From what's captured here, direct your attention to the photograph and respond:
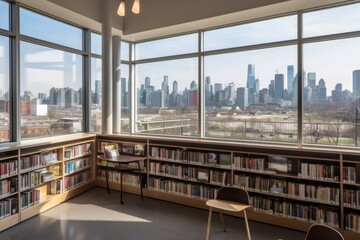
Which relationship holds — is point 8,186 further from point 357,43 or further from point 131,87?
point 357,43

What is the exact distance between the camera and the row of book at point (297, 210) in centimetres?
333

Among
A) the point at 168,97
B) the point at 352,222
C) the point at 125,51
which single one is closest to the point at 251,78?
the point at 168,97

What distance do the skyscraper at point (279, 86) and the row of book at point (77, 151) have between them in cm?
390

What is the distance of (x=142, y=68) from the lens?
602cm

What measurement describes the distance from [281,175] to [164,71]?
3.37 meters

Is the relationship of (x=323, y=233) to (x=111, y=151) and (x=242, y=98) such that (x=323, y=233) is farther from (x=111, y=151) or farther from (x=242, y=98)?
(x=111, y=151)

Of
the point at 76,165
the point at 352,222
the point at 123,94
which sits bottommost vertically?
the point at 352,222

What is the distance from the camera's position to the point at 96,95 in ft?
19.0

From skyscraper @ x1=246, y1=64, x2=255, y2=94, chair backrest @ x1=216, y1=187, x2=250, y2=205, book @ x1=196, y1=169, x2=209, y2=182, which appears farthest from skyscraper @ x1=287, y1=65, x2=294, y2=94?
chair backrest @ x1=216, y1=187, x2=250, y2=205

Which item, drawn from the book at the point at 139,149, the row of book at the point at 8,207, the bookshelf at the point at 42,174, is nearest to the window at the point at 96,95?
the bookshelf at the point at 42,174

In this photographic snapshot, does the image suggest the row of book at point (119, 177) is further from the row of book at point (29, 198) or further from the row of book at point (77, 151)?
the row of book at point (29, 198)

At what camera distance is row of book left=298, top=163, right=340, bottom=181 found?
10.9ft

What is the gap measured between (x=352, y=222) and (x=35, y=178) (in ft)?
15.4

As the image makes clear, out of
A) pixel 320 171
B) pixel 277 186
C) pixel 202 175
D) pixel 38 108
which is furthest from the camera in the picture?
pixel 38 108
